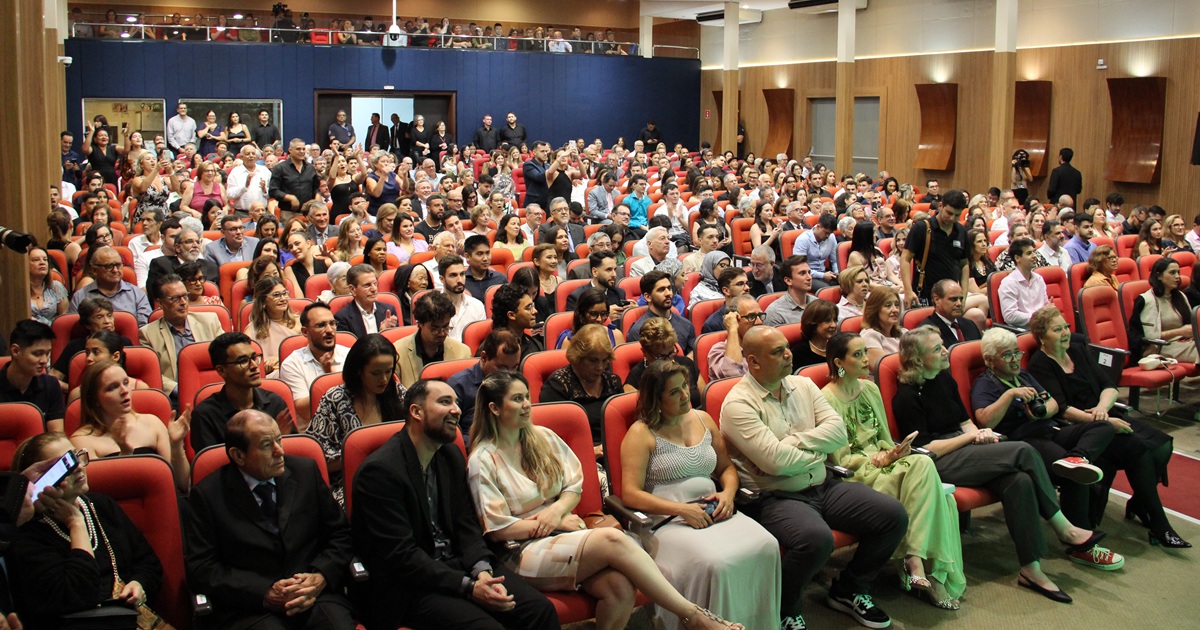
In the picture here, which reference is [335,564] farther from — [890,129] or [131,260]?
[890,129]

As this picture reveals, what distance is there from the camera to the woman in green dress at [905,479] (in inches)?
161

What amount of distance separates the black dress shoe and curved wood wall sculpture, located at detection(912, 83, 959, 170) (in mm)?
14286

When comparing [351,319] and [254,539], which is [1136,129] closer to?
[351,319]

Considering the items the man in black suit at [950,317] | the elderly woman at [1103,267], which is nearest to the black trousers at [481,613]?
the man in black suit at [950,317]

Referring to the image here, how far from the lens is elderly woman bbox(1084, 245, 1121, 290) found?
7.14 m

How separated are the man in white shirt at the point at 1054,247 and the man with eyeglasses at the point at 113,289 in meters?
6.54

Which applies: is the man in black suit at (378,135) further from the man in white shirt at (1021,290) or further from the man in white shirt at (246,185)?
the man in white shirt at (1021,290)

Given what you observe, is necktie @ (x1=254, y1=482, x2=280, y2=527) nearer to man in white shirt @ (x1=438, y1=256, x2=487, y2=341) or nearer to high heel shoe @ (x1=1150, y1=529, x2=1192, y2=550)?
man in white shirt @ (x1=438, y1=256, x2=487, y2=341)

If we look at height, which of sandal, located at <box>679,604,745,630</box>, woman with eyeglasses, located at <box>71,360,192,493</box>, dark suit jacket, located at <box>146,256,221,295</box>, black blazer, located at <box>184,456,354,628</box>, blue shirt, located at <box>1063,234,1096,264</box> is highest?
blue shirt, located at <box>1063,234,1096,264</box>

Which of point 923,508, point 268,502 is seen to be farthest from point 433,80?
point 268,502

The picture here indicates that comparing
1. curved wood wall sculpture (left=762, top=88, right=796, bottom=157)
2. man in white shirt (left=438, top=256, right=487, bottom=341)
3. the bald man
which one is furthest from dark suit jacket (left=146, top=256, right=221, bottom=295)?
curved wood wall sculpture (left=762, top=88, right=796, bottom=157)

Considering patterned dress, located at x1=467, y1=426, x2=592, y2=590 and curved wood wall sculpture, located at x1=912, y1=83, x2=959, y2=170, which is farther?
curved wood wall sculpture, located at x1=912, y1=83, x2=959, y2=170

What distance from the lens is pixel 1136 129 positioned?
14578mm

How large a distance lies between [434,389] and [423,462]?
244 mm
